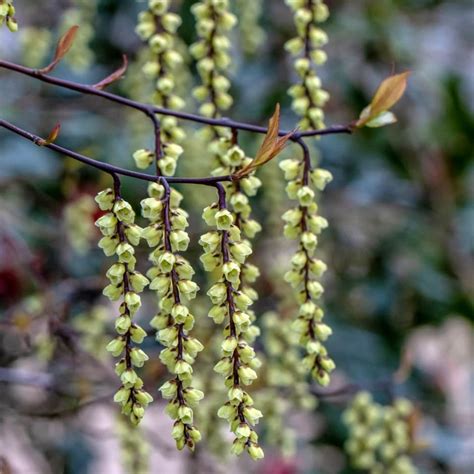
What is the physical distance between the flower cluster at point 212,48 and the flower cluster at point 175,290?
0.24m

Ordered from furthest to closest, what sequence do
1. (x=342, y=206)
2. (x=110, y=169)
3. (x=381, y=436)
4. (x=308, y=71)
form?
(x=342, y=206) → (x=381, y=436) → (x=308, y=71) → (x=110, y=169)

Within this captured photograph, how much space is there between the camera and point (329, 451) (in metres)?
1.75

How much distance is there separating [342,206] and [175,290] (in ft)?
4.39

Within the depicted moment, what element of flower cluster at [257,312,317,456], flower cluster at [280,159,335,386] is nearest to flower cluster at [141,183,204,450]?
flower cluster at [280,159,335,386]

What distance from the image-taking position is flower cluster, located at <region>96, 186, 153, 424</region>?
582mm

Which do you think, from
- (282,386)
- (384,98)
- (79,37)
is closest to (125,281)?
(384,98)

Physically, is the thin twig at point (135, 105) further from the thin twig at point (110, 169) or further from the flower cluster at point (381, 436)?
the flower cluster at point (381, 436)

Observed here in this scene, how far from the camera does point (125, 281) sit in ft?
1.98

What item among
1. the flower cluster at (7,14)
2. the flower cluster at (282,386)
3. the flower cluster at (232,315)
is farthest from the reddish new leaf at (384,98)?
the flower cluster at (282,386)

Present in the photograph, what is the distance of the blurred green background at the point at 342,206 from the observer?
1.50 metres

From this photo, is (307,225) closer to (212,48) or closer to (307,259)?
(307,259)

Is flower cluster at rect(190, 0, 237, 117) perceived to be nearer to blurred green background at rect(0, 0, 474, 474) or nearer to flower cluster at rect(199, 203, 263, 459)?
flower cluster at rect(199, 203, 263, 459)

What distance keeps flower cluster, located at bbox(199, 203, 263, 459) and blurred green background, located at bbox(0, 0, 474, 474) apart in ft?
2.40

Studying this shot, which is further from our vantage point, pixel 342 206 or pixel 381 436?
pixel 342 206
